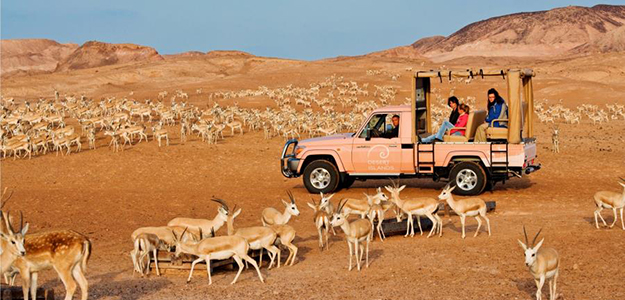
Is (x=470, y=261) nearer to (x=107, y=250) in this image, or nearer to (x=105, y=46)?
(x=107, y=250)

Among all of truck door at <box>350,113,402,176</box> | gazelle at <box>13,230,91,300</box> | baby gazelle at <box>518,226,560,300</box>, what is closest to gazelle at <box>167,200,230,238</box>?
gazelle at <box>13,230,91,300</box>

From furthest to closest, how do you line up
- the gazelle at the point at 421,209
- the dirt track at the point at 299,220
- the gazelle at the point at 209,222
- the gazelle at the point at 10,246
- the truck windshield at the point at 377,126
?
the truck windshield at the point at 377,126, the gazelle at the point at 421,209, the gazelle at the point at 209,222, the dirt track at the point at 299,220, the gazelle at the point at 10,246

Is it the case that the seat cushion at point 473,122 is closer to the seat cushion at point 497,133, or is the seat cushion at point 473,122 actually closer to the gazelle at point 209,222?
the seat cushion at point 497,133

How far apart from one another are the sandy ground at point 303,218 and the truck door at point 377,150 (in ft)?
3.53

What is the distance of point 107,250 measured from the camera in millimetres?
15312

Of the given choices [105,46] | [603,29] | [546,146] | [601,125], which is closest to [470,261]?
[546,146]

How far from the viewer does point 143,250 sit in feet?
42.2

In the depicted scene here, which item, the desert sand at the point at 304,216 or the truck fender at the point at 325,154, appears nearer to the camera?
the desert sand at the point at 304,216

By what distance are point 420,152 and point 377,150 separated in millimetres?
1165

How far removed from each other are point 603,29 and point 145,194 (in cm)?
17949

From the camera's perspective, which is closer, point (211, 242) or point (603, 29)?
point (211, 242)

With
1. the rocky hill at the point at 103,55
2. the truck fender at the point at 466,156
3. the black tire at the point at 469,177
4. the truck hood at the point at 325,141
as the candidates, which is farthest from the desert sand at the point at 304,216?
the rocky hill at the point at 103,55

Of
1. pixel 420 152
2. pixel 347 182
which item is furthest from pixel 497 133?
pixel 347 182

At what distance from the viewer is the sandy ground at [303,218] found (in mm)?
11963
